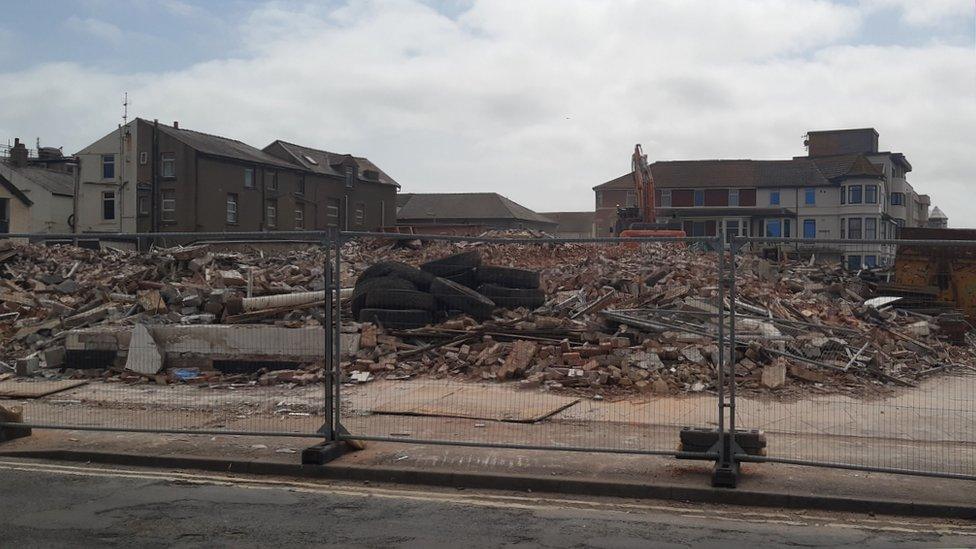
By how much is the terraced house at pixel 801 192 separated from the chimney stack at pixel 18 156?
164 ft

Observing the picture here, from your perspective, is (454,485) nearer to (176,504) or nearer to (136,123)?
(176,504)

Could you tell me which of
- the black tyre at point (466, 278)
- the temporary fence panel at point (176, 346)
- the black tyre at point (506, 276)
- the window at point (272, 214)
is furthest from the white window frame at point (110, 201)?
the black tyre at point (506, 276)

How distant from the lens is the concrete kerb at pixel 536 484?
6.80 metres

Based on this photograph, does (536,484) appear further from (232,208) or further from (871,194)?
(871,194)

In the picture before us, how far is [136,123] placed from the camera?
178 ft

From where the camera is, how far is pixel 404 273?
1466 centimetres

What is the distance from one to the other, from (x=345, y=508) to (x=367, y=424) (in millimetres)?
3155

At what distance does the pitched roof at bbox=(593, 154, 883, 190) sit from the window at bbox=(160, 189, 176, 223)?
38900 mm

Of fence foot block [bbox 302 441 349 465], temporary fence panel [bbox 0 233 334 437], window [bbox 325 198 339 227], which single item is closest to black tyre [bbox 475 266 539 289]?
temporary fence panel [bbox 0 233 334 437]

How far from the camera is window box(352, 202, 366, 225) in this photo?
67.8m

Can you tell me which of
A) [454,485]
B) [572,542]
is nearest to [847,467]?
[572,542]

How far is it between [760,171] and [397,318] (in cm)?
6753

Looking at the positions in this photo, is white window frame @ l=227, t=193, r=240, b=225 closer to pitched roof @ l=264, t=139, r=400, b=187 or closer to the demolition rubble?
pitched roof @ l=264, t=139, r=400, b=187

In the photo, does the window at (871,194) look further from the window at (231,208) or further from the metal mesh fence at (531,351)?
the metal mesh fence at (531,351)
